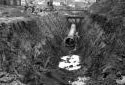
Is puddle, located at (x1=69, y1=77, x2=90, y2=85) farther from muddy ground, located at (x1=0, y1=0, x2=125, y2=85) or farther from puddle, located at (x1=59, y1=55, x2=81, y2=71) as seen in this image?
puddle, located at (x1=59, y1=55, x2=81, y2=71)

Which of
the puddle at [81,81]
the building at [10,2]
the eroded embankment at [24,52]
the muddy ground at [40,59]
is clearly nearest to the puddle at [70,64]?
the eroded embankment at [24,52]

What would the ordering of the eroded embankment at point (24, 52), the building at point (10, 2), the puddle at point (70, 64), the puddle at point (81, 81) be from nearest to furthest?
the eroded embankment at point (24, 52), the puddle at point (81, 81), the puddle at point (70, 64), the building at point (10, 2)

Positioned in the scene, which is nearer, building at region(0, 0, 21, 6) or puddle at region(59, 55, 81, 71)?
puddle at region(59, 55, 81, 71)

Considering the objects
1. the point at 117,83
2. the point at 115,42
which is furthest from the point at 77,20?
the point at 117,83

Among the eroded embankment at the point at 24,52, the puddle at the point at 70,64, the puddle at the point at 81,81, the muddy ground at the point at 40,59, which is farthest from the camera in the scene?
the puddle at the point at 70,64

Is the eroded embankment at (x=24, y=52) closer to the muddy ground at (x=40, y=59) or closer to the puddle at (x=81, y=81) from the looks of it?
the muddy ground at (x=40, y=59)

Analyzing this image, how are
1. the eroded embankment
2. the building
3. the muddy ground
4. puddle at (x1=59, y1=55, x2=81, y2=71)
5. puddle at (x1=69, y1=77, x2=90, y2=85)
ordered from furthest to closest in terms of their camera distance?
the building → puddle at (x1=59, y1=55, x2=81, y2=71) → puddle at (x1=69, y1=77, x2=90, y2=85) → the eroded embankment → the muddy ground

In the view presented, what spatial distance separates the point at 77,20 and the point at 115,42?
3864cm

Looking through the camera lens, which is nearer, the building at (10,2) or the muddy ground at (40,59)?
the muddy ground at (40,59)

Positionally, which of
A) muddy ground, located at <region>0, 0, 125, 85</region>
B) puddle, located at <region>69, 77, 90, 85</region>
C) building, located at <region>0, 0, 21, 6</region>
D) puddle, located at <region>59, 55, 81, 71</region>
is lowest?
puddle, located at <region>59, 55, 81, 71</region>

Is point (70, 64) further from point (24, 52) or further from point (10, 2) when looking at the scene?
point (10, 2)

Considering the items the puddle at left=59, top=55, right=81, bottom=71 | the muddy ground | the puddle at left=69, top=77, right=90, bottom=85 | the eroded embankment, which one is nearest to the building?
the eroded embankment

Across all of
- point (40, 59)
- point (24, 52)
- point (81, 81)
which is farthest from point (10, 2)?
point (81, 81)

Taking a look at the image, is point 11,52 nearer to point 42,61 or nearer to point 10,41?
point 10,41
